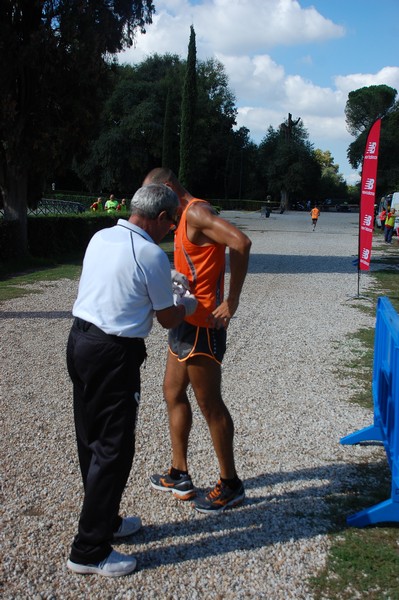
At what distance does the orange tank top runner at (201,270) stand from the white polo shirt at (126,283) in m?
0.54

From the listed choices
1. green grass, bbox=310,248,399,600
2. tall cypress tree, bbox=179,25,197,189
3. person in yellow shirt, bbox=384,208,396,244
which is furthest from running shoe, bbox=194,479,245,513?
tall cypress tree, bbox=179,25,197,189

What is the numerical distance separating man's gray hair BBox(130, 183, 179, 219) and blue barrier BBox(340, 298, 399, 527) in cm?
152

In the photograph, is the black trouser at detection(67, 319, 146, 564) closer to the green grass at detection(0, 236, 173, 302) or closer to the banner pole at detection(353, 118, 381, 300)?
the green grass at detection(0, 236, 173, 302)

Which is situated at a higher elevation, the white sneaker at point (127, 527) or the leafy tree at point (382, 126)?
the leafy tree at point (382, 126)

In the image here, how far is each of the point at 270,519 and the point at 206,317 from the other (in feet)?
4.13

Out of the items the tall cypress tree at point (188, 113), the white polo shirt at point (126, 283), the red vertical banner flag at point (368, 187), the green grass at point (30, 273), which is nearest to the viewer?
the white polo shirt at point (126, 283)

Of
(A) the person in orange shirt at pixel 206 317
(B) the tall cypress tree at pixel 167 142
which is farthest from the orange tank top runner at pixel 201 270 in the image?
(B) the tall cypress tree at pixel 167 142

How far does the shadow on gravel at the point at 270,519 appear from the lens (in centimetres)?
311

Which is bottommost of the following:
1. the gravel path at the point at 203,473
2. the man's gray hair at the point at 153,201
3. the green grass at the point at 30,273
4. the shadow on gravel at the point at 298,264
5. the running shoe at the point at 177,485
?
the shadow on gravel at the point at 298,264

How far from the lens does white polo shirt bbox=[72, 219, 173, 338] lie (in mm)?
2652

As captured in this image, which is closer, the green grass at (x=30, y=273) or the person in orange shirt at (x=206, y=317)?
the person in orange shirt at (x=206, y=317)

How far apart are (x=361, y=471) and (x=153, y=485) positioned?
4.85 ft

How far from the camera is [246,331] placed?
8680 mm

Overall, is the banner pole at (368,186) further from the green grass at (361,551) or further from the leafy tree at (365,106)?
the leafy tree at (365,106)
